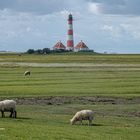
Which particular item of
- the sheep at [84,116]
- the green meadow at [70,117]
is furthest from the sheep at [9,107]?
the sheep at [84,116]

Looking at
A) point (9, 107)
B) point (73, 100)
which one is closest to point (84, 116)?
point (9, 107)

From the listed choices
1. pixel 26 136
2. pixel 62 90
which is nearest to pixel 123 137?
pixel 26 136

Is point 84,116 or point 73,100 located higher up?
point 84,116

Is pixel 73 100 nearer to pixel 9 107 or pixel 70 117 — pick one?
pixel 70 117

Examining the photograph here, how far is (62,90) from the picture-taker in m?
57.2

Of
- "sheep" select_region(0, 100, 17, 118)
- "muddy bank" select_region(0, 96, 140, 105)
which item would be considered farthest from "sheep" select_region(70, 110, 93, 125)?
"muddy bank" select_region(0, 96, 140, 105)

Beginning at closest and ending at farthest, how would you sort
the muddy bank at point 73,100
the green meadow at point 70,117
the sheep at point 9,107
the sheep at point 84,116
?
1. the green meadow at point 70,117
2. the sheep at point 84,116
3. the sheep at point 9,107
4. the muddy bank at point 73,100

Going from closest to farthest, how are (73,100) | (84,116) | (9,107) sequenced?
1. (84,116)
2. (9,107)
3. (73,100)

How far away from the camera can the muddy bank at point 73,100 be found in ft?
154

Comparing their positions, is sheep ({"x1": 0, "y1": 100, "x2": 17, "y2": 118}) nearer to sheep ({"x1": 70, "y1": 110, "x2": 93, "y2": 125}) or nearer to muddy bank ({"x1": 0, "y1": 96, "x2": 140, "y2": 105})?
sheep ({"x1": 70, "y1": 110, "x2": 93, "y2": 125})

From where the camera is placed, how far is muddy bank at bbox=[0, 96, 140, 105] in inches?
1843

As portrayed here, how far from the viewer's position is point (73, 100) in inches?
1891

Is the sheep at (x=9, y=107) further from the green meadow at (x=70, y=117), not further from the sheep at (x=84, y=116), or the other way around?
the sheep at (x=84, y=116)

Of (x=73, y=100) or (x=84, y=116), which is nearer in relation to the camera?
(x=84, y=116)
